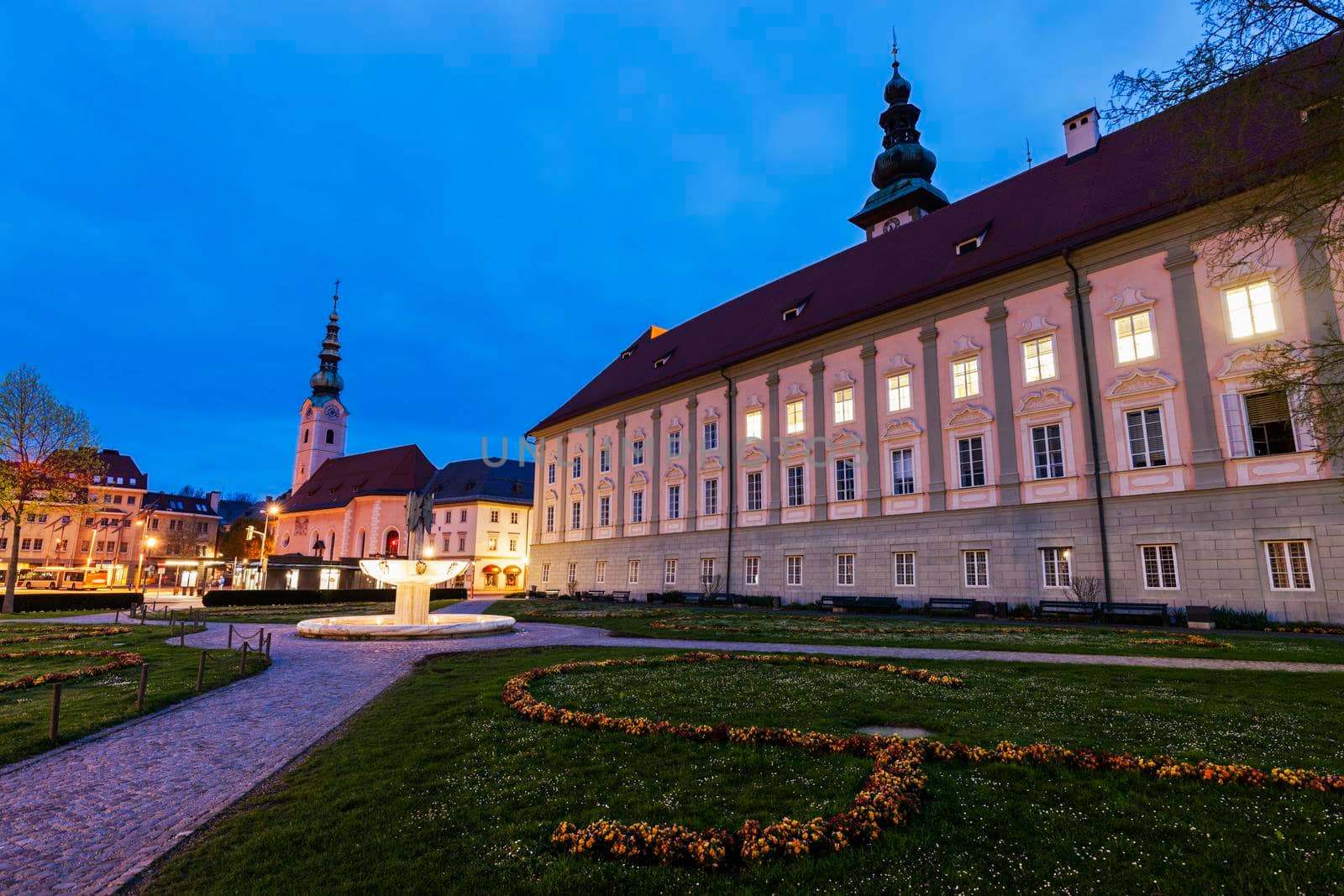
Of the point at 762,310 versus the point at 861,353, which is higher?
the point at 762,310

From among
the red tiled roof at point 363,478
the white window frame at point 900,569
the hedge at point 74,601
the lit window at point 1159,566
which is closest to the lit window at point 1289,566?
the lit window at point 1159,566

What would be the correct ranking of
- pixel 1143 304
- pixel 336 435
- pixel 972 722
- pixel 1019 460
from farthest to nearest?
pixel 336 435 < pixel 1019 460 < pixel 1143 304 < pixel 972 722

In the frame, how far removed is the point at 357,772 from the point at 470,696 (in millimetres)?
3745

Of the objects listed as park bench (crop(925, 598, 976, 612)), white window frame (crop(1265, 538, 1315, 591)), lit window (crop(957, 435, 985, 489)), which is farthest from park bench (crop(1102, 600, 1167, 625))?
lit window (crop(957, 435, 985, 489))

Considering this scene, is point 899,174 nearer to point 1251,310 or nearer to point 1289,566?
point 1251,310

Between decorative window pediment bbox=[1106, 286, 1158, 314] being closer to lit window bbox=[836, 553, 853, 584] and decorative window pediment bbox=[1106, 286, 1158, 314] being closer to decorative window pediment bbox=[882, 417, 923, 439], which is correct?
decorative window pediment bbox=[882, 417, 923, 439]

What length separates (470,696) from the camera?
1060 cm

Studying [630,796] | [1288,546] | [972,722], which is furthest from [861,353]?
[630,796]

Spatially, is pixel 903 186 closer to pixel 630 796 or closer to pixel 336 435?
pixel 630 796

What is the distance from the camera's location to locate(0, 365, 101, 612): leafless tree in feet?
113

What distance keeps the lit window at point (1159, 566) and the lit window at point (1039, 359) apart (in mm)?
7397

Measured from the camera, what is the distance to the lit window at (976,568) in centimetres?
2762

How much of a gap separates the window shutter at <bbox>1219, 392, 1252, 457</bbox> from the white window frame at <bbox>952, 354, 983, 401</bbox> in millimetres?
8494

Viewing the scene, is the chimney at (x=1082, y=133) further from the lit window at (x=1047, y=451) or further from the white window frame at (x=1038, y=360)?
the lit window at (x=1047, y=451)
